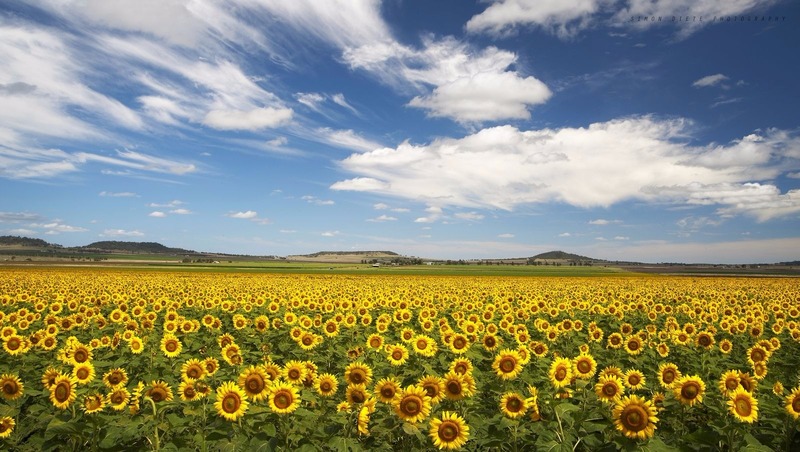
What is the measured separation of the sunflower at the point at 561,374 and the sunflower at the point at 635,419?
1573 mm

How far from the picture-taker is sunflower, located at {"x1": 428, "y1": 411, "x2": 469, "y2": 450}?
4797 mm

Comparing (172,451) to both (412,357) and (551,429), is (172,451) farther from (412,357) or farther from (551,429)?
(412,357)

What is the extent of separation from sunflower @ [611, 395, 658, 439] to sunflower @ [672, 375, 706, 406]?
1250 millimetres

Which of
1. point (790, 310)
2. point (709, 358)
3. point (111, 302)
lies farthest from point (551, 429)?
point (111, 302)

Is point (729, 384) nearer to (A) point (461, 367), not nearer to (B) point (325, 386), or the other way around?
(A) point (461, 367)

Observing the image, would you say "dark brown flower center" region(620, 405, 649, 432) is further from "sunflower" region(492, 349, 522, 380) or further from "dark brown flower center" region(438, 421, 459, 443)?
"sunflower" region(492, 349, 522, 380)

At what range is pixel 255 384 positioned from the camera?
5.64 meters

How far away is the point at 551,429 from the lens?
17.4 feet

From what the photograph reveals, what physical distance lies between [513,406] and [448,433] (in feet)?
3.68

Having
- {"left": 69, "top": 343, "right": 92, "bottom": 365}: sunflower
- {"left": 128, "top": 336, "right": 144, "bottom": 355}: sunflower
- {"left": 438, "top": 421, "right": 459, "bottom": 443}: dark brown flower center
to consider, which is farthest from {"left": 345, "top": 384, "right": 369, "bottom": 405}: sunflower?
{"left": 128, "top": 336, "right": 144, "bottom": 355}: sunflower

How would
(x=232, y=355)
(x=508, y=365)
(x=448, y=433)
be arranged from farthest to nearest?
(x=232, y=355), (x=508, y=365), (x=448, y=433)

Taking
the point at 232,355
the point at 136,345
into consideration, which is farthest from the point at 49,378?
the point at 232,355

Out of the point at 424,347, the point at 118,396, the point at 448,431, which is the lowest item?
the point at 118,396

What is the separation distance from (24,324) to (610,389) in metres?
13.9
